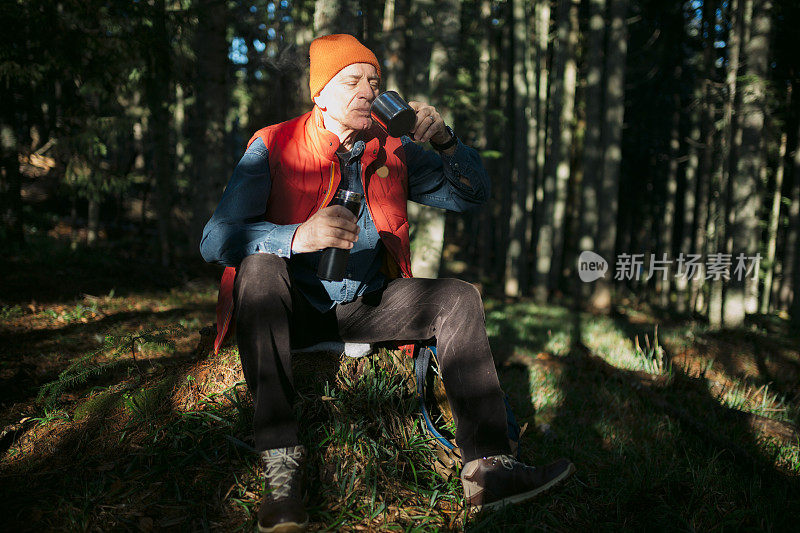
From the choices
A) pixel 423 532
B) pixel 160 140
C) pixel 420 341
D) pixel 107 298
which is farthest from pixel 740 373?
pixel 160 140

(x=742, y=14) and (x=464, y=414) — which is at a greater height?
(x=742, y=14)

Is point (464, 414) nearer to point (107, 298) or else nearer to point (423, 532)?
point (423, 532)

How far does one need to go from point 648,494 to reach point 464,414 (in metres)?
1.31

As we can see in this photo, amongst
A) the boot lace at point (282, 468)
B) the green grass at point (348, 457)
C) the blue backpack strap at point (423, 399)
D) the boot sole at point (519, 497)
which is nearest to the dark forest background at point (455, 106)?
the green grass at point (348, 457)

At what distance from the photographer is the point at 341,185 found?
2.98 meters

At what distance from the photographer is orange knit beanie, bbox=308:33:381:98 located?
2863mm

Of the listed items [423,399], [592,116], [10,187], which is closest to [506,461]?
[423,399]

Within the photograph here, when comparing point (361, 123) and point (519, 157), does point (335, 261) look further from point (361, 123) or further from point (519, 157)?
point (519, 157)

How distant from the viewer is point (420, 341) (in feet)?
10.1

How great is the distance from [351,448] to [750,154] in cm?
989

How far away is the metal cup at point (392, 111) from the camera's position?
270 centimetres

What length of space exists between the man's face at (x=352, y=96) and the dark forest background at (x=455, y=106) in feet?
11.1

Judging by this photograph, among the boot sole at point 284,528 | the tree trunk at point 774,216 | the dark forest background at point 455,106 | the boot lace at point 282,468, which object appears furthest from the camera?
the tree trunk at point 774,216

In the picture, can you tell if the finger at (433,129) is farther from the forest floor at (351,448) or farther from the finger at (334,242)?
the forest floor at (351,448)
